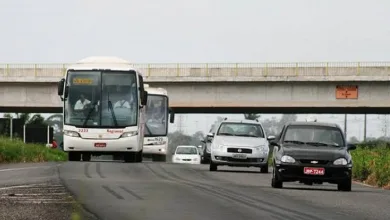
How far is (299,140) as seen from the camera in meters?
24.4

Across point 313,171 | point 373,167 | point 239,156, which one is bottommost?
point 373,167

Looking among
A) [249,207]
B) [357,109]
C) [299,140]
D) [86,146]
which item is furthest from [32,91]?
[249,207]

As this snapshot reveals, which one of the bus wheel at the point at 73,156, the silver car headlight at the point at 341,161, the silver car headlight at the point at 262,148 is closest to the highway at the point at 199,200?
the silver car headlight at the point at 341,161

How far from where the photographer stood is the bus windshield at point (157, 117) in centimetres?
4962

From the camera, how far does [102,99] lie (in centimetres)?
3750

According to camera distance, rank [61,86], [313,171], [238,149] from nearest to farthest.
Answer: [313,171] → [238,149] → [61,86]

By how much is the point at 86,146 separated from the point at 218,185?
47.5 ft

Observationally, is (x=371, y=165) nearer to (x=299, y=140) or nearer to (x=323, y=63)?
(x=299, y=140)

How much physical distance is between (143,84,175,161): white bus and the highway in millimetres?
21811

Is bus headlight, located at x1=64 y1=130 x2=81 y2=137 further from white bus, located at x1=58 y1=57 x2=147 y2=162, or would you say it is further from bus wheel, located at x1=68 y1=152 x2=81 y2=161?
bus wheel, located at x1=68 y1=152 x2=81 y2=161

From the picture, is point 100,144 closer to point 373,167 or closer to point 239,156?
point 239,156

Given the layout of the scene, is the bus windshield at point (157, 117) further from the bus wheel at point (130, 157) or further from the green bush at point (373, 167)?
the green bush at point (373, 167)

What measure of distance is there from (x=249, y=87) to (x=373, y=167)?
1296 inches

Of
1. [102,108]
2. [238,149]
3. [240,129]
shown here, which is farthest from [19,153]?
[238,149]
